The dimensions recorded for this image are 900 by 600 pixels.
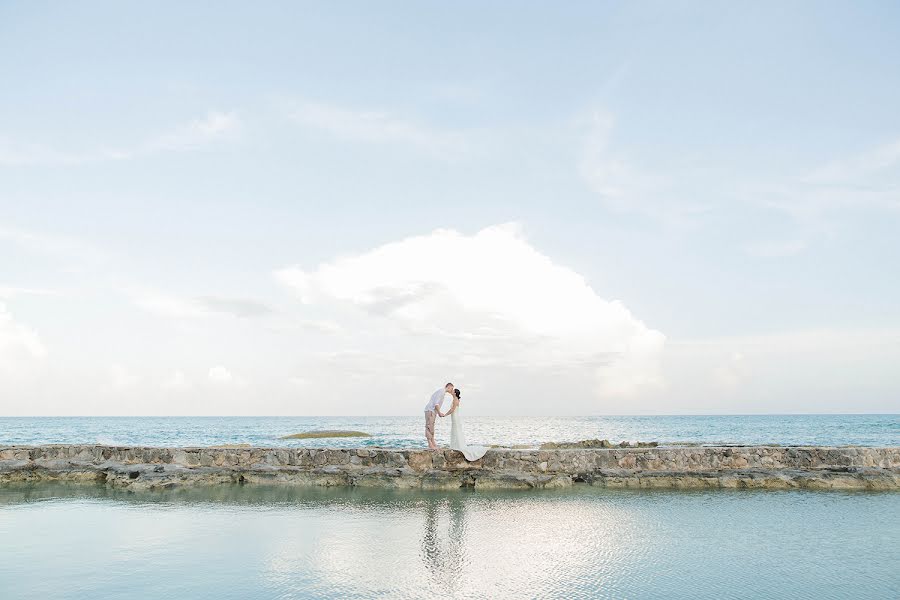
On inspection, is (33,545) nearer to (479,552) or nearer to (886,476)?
(479,552)

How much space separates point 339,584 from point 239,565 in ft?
4.50

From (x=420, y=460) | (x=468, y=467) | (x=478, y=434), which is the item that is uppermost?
(x=420, y=460)

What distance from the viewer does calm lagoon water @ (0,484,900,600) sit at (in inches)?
233

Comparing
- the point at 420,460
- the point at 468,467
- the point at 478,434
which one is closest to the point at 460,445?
the point at 468,467

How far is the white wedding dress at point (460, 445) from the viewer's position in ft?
40.9

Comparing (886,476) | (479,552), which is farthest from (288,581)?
(886,476)

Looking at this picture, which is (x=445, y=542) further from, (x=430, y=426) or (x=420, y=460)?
(x=430, y=426)

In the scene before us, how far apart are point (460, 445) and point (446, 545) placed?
202 inches

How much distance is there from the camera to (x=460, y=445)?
12609 millimetres

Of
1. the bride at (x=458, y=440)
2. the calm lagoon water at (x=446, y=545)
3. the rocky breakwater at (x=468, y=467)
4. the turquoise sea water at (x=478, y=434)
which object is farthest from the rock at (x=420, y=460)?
the turquoise sea water at (x=478, y=434)

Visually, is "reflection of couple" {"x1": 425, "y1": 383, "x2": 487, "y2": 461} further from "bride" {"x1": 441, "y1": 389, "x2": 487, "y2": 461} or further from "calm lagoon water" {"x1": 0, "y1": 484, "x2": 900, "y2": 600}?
"calm lagoon water" {"x1": 0, "y1": 484, "x2": 900, "y2": 600}

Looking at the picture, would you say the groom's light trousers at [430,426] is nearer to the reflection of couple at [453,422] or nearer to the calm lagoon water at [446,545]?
the reflection of couple at [453,422]

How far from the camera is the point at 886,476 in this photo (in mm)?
12359

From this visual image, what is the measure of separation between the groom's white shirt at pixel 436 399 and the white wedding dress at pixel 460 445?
0.50m
